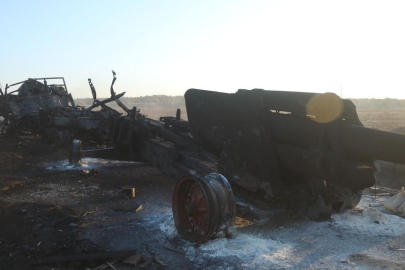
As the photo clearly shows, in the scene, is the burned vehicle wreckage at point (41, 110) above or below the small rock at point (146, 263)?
above

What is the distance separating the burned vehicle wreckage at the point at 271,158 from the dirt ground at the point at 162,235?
0.92ft

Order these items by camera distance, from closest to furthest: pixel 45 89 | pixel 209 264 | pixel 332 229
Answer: pixel 209 264 < pixel 332 229 < pixel 45 89

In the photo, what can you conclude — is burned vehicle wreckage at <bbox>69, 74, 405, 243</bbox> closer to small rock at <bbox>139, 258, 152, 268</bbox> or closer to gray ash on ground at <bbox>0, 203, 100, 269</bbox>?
small rock at <bbox>139, 258, 152, 268</bbox>

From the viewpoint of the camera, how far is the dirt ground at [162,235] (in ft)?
14.0

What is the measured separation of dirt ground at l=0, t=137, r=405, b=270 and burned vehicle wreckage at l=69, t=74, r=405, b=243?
11.0 inches

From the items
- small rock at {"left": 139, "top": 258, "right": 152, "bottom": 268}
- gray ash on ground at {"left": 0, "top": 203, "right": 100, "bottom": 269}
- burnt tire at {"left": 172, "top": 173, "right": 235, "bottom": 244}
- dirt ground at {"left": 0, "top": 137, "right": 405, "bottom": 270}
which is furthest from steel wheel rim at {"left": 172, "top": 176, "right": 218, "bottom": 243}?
gray ash on ground at {"left": 0, "top": 203, "right": 100, "bottom": 269}

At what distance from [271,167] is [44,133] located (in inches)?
458

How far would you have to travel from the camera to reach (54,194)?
292 inches

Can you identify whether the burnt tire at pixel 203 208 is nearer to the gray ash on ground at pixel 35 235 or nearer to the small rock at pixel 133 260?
the small rock at pixel 133 260

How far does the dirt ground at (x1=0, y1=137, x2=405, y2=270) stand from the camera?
4.26m

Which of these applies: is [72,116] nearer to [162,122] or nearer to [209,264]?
[162,122]

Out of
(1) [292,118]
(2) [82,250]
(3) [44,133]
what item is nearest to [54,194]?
(2) [82,250]

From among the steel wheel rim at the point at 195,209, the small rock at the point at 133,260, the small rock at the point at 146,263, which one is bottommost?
the small rock at the point at 146,263

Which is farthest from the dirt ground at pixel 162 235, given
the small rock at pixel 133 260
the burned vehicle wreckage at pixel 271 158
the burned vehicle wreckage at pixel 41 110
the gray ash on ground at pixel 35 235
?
the burned vehicle wreckage at pixel 41 110
